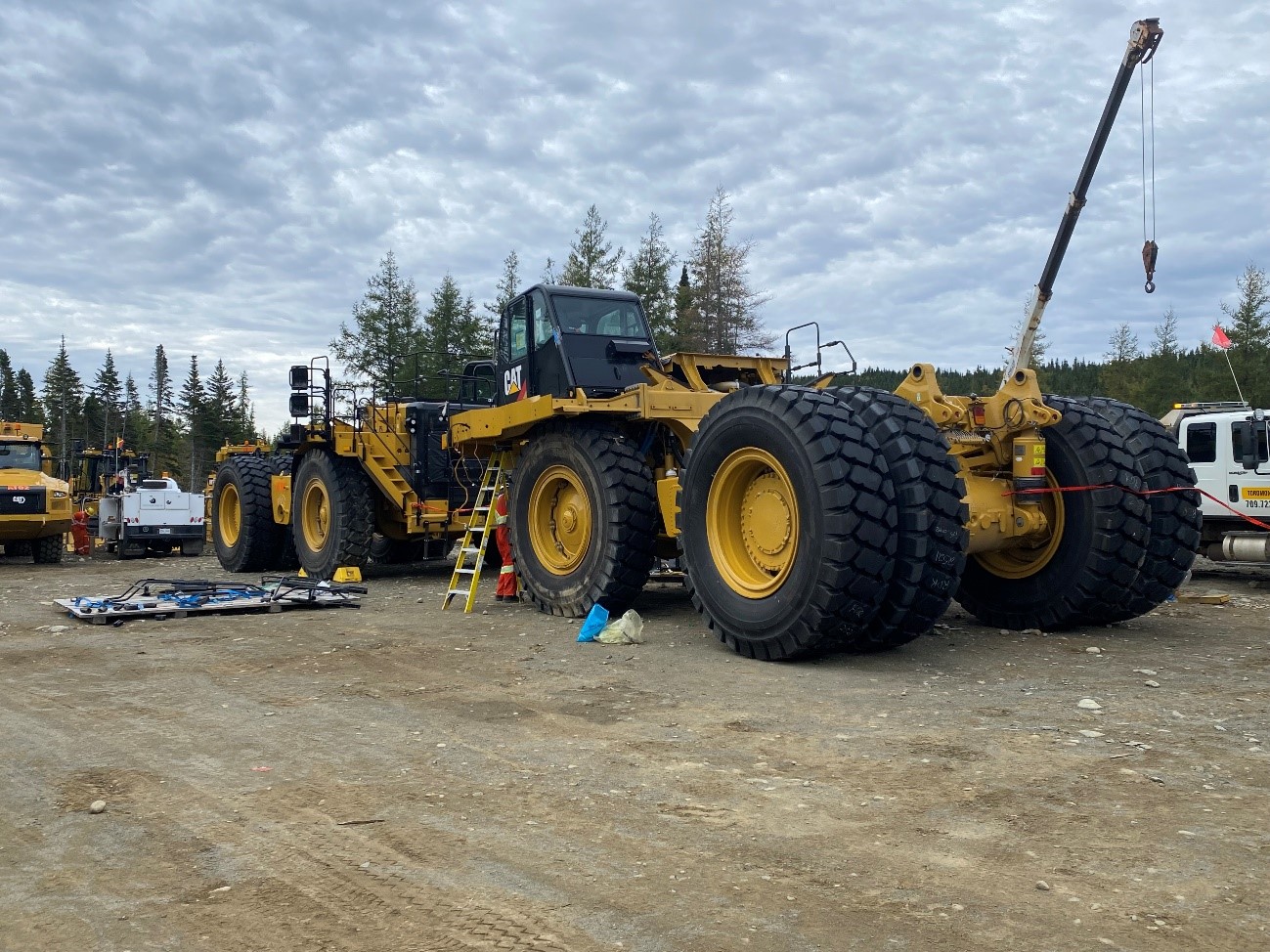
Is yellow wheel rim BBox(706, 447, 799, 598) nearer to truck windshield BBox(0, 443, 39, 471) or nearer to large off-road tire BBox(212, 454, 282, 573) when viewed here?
large off-road tire BBox(212, 454, 282, 573)

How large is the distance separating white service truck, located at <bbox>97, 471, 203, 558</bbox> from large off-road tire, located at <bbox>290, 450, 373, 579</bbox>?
8.46 meters

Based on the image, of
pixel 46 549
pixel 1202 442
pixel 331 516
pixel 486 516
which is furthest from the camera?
pixel 46 549

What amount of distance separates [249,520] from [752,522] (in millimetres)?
10403

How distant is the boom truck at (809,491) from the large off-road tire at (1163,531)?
0.05 feet

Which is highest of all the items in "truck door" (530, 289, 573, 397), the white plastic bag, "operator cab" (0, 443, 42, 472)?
"truck door" (530, 289, 573, 397)

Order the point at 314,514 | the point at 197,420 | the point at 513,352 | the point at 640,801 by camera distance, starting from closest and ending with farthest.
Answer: the point at 640,801, the point at 513,352, the point at 314,514, the point at 197,420

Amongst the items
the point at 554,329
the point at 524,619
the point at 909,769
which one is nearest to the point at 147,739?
the point at 909,769

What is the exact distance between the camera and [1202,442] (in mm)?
14492

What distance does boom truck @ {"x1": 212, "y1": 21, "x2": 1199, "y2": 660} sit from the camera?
6.51 m

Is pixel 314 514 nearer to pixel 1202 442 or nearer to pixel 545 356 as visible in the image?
pixel 545 356

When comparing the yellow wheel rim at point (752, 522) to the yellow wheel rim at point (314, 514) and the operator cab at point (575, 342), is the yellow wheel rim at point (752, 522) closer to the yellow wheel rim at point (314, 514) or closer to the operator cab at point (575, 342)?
the operator cab at point (575, 342)

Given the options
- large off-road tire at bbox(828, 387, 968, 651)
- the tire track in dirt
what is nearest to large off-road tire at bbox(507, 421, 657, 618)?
large off-road tire at bbox(828, 387, 968, 651)

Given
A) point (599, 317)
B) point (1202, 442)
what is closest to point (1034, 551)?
point (599, 317)

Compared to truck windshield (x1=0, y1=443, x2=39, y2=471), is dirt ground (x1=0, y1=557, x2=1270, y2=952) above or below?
below
